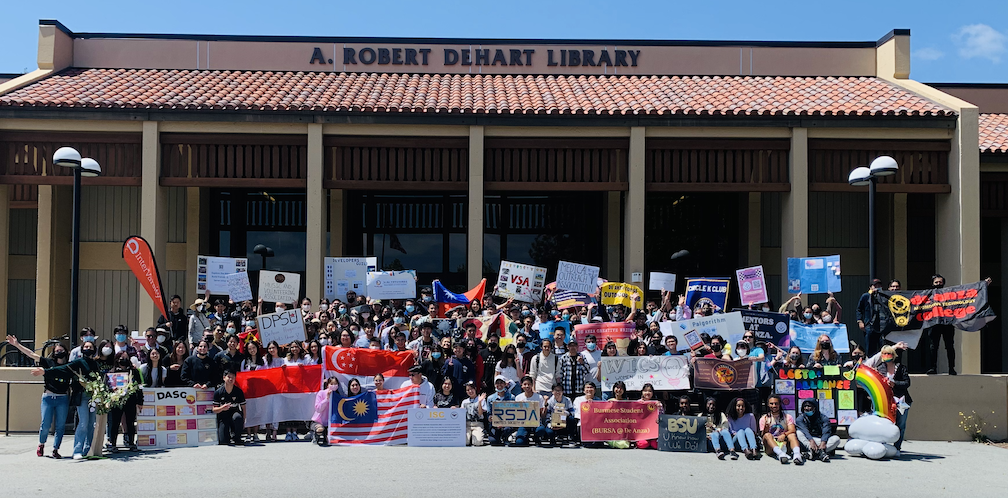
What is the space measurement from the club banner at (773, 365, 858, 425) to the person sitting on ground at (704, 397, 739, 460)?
1.01 meters

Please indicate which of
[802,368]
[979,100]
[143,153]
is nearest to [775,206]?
[979,100]

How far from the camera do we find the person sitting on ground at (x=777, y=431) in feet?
37.7

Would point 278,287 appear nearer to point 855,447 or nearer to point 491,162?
point 491,162

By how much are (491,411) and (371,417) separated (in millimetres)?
1702

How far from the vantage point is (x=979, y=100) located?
22.7 metres

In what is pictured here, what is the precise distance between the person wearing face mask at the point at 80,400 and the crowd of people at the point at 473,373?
1cm

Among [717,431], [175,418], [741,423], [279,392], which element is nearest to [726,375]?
[741,423]

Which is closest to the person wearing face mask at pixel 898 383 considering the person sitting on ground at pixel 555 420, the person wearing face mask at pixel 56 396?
the person sitting on ground at pixel 555 420

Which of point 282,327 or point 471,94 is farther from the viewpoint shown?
point 471,94

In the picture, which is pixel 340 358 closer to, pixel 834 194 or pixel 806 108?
pixel 806 108

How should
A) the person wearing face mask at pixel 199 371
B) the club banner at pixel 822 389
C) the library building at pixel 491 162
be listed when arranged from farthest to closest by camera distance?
1. the library building at pixel 491 162
2. the club banner at pixel 822 389
3. the person wearing face mask at pixel 199 371

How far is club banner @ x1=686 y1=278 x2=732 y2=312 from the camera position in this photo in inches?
643

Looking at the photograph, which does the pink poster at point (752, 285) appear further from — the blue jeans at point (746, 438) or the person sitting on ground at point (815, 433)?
the blue jeans at point (746, 438)

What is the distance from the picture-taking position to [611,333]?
14016mm
